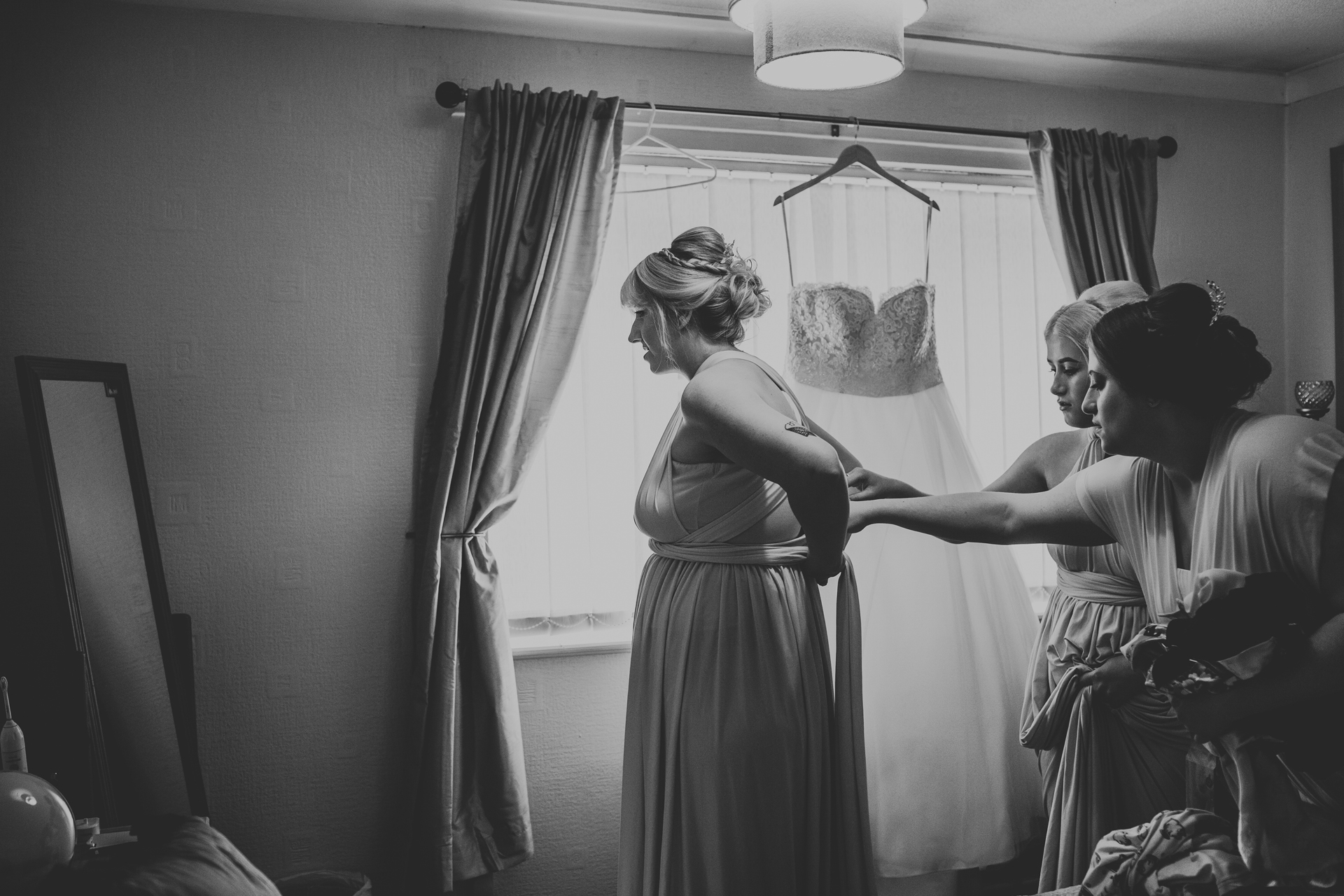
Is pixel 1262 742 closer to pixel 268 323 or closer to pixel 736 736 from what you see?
pixel 736 736

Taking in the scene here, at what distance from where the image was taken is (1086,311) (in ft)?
7.74

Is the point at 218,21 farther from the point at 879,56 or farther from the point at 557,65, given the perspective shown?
the point at 879,56

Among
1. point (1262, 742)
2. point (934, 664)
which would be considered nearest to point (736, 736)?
point (934, 664)

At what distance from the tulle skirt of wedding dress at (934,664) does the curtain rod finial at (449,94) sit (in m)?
1.20

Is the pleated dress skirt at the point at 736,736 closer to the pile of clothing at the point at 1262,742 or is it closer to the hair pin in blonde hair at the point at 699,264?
the hair pin in blonde hair at the point at 699,264

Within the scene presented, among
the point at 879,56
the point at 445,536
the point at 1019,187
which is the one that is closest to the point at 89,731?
the point at 445,536

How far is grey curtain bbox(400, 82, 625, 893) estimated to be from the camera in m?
2.63

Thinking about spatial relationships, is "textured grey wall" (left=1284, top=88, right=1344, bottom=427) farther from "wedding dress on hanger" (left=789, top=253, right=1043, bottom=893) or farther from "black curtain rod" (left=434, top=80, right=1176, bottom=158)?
"wedding dress on hanger" (left=789, top=253, right=1043, bottom=893)

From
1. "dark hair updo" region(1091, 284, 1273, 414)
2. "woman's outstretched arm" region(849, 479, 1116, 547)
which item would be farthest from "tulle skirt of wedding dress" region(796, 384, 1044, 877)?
"dark hair updo" region(1091, 284, 1273, 414)

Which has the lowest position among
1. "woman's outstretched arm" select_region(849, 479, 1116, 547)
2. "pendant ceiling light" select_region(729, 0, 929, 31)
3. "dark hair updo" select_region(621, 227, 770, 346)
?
"woman's outstretched arm" select_region(849, 479, 1116, 547)

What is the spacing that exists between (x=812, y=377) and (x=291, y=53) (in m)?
1.62

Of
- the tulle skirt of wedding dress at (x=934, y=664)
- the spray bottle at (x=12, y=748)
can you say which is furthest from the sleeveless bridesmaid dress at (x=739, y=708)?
the spray bottle at (x=12, y=748)

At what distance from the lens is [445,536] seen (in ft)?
8.77

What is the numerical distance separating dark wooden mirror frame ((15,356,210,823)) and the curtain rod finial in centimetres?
105
